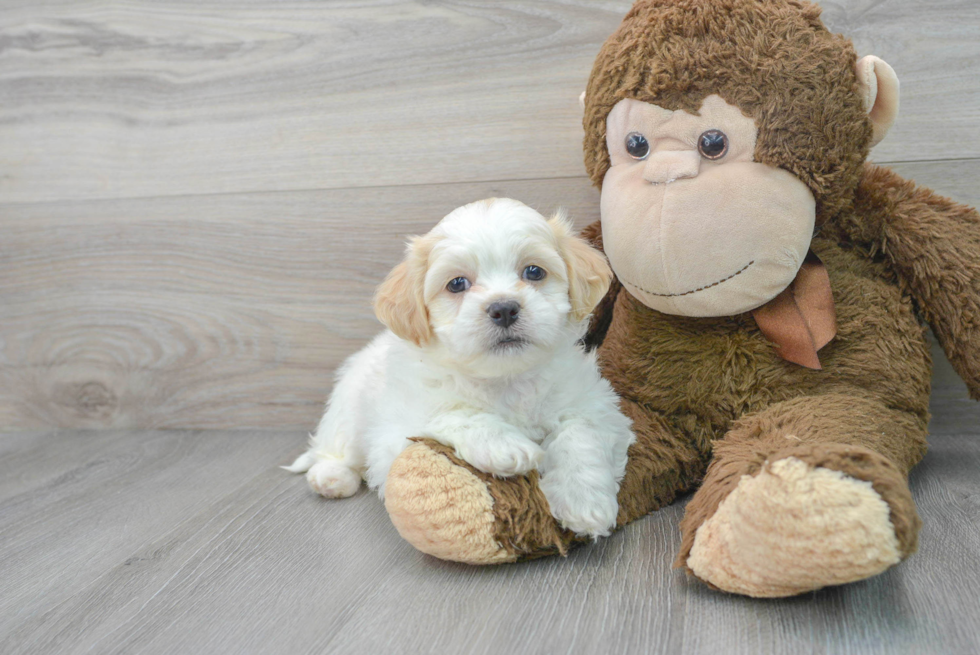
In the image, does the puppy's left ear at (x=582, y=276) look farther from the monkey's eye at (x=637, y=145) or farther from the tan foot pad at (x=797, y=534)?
the tan foot pad at (x=797, y=534)

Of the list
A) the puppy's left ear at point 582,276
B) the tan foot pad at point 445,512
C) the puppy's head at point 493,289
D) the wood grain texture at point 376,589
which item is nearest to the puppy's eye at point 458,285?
the puppy's head at point 493,289

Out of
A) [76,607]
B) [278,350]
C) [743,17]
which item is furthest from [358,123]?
[76,607]

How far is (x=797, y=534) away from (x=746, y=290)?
44 cm

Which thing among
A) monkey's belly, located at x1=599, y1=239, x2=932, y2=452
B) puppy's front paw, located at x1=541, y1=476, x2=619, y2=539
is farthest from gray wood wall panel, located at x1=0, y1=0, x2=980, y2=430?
puppy's front paw, located at x1=541, y1=476, x2=619, y2=539

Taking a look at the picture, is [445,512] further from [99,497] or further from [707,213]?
[99,497]

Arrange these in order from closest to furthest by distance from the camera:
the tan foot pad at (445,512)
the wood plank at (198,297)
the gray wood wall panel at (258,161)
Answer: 1. the tan foot pad at (445,512)
2. the gray wood wall panel at (258,161)
3. the wood plank at (198,297)

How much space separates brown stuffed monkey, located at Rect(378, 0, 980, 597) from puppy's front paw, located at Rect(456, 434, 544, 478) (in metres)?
0.02

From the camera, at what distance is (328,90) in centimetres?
165

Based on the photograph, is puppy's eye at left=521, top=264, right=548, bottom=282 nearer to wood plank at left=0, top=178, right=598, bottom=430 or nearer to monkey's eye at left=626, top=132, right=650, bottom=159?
monkey's eye at left=626, top=132, right=650, bottom=159

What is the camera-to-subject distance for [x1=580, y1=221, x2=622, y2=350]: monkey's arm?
55.9 inches

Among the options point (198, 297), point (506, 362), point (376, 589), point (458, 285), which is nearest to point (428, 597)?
point (376, 589)

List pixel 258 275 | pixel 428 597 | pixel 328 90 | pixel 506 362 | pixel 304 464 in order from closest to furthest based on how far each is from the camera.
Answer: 1. pixel 428 597
2. pixel 506 362
3. pixel 304 464
4. pixel 328 90
5. pixel 258 275

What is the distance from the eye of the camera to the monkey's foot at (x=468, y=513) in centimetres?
99

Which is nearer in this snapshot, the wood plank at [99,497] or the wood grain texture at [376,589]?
the wood grain texture at [376,589]
